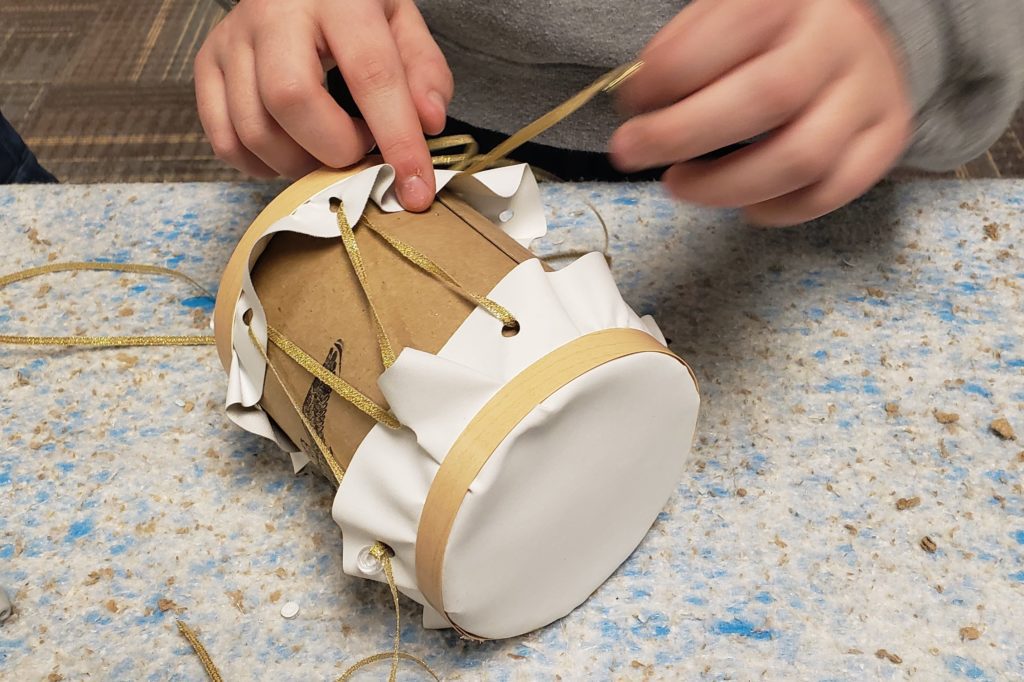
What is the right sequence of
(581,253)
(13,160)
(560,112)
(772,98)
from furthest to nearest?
1. (13,160)
2. (581,253)
3. (560,112)
4. (772,98)

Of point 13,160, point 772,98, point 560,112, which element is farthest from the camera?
point 13,160

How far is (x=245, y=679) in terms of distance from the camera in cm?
50

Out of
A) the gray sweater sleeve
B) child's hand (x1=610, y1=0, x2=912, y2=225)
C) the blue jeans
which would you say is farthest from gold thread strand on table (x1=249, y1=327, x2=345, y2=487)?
the blue jeans

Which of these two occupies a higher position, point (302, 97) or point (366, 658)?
point (302, 97)

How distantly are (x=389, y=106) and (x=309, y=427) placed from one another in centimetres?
20

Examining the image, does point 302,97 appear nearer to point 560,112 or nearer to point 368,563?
point 560,112

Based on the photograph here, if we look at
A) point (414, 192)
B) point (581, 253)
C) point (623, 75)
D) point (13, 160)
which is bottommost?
point (13, 160)

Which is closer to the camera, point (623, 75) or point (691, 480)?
point (623, 75)

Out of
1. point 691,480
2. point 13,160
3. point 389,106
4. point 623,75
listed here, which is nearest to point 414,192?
point 389,106

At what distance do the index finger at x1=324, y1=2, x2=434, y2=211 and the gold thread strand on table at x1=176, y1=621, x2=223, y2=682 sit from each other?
0.29 metres

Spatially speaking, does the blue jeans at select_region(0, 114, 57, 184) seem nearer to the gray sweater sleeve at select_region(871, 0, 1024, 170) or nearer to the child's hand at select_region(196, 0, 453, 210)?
the child's hand at select_region(196, 0, 453, 210)

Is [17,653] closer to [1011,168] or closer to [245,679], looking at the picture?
[245,679]

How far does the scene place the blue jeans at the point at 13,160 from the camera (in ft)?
2.96

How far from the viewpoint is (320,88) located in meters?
0.51
